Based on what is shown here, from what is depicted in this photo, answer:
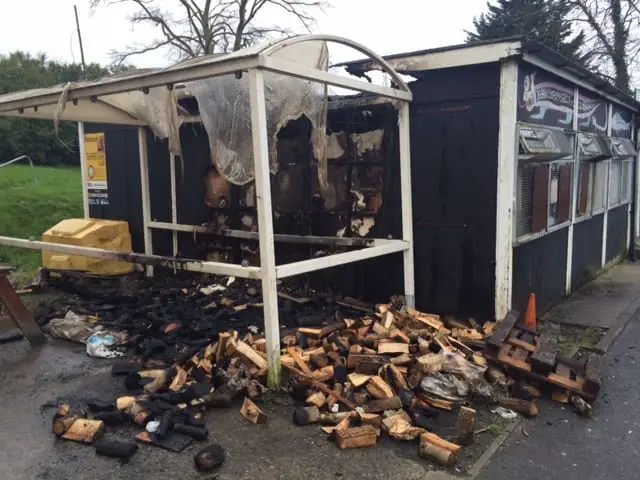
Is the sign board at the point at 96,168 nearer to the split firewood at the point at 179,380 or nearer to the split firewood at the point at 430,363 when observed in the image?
the split firewood at the point at 179,380

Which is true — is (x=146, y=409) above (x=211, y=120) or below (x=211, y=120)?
below

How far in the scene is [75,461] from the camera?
3861 millimetres

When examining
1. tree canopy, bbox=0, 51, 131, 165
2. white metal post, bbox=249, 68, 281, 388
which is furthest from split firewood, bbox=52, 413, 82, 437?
tree canopy, bbox=0, 51, 131, 165

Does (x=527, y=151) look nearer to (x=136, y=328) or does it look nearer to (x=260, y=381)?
(x=260, y=381)

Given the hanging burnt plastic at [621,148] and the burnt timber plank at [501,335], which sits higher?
the hanging burnt plastic at [621,148]

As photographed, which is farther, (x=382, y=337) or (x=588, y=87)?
(x=588, y=87)

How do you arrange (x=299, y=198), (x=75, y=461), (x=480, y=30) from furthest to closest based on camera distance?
(x=480, y=30) < (x=299, y=198) < (x=75, y=461)

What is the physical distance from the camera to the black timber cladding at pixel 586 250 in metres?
8.88

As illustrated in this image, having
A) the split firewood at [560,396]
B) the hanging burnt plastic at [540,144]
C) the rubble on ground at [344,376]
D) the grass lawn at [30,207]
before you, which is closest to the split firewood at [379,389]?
the rubble on ground at [344,376]

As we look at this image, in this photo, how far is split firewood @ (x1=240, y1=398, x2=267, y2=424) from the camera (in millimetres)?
4379

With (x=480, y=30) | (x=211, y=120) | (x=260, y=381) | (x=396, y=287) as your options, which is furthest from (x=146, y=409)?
(x=480, y=30)

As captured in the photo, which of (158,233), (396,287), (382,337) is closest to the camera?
(382,337)

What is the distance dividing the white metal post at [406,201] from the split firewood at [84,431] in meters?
3.76

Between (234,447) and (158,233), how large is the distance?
19.0 ft
